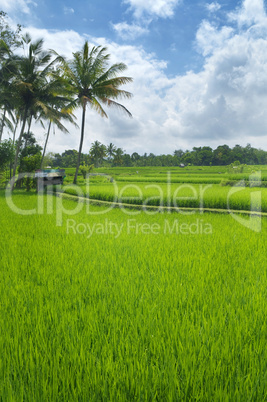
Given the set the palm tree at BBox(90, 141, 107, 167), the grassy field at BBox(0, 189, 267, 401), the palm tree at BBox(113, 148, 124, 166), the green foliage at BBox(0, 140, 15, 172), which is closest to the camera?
the grassy field at BBox(0, 189, 267, 401)

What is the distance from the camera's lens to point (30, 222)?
15.8 feet

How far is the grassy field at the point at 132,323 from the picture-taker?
37.9 inches

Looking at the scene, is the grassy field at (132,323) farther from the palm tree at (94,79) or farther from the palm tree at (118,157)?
the palm tree at (118,157)

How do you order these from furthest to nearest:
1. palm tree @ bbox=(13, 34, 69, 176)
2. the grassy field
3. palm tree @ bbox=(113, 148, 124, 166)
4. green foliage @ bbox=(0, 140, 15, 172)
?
1. palm tree @ bbox=(113, 148, 124, 166)
2. green foliage @ bbox=(0, 140, 15, 172)
3. palm tree @ bbox=(13, 34, 69, 176)
4. the grassy field

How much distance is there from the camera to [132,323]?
1.36 metres

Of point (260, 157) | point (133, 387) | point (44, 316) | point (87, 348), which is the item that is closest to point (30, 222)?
point (44, 316)

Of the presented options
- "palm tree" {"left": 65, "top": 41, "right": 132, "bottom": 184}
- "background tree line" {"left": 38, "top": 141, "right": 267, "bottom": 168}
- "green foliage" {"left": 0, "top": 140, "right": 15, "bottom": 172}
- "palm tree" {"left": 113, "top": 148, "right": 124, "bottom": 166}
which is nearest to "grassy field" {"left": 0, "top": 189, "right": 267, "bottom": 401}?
"palm tree" {"left": 65, "top": 41, "right": 132, "bottom": 184}

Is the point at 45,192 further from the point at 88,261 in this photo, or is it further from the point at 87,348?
the point at 87,348

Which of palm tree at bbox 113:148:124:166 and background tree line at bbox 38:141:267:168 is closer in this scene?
background tree line at bbox 38:141:267:168

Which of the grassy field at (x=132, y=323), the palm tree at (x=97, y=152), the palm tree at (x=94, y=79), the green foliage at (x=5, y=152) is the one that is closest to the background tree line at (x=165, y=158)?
the palm tree at (x=97, y=152)

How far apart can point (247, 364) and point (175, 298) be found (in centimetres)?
60

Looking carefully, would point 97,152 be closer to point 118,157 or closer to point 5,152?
point 118,157

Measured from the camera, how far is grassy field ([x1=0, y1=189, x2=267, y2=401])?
961 mm

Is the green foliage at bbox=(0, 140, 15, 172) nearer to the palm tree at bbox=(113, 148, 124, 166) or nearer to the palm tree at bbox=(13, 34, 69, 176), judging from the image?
the palm tree at bbox=(13, 34, 69, 176)
